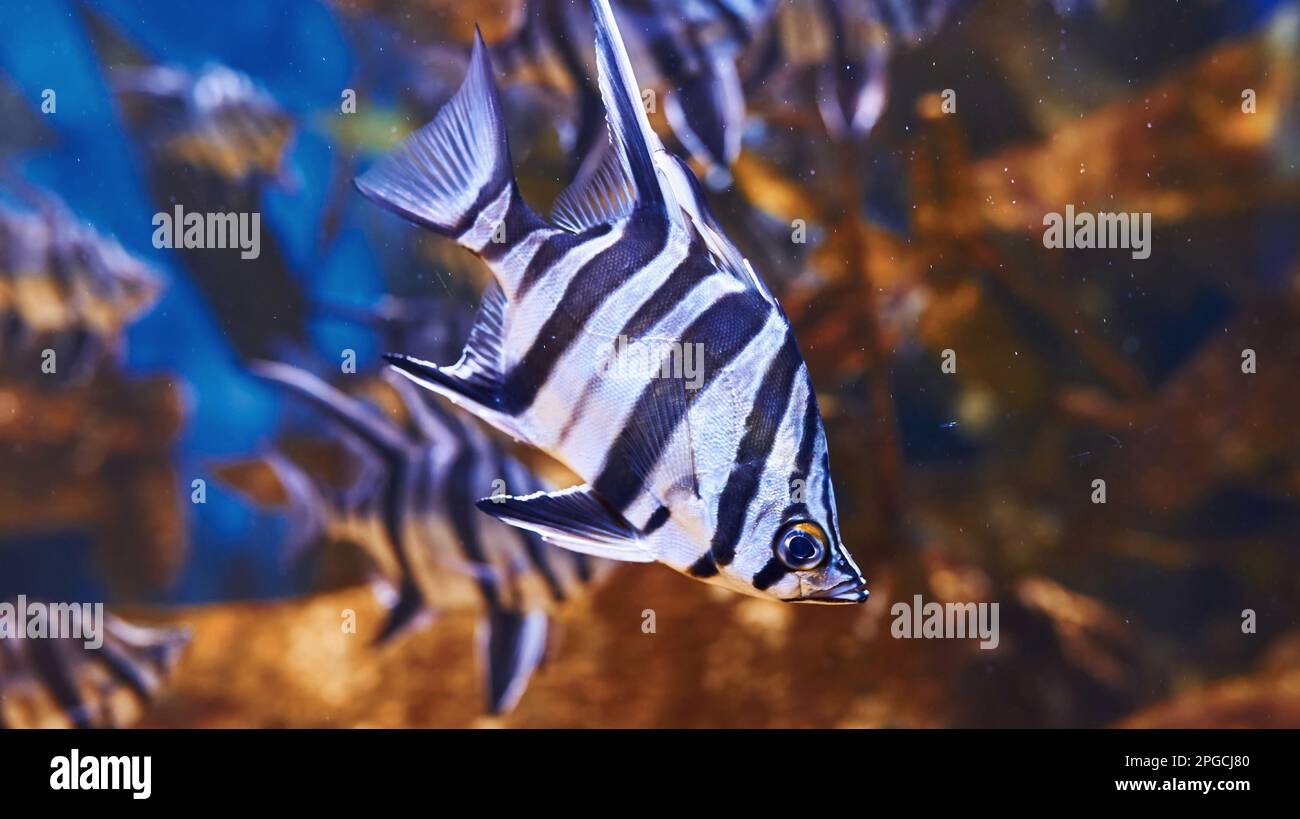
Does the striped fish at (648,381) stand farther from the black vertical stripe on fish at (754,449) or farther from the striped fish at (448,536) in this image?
the striped fish at (448,536)

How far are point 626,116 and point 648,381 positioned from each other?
0.36 metres

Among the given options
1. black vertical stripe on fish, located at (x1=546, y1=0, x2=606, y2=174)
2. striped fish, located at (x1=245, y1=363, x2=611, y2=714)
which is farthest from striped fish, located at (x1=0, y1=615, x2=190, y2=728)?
black vertical stripe on fish, located at (x1=546, y1=0, x2=606, y2=174)

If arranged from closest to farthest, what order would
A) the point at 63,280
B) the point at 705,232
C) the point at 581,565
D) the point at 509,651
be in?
1. the point at 705,232
2. the point at 581,565
3. the point at 509,651
4. the point at 63,280

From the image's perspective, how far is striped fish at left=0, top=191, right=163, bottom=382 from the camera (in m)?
2.70

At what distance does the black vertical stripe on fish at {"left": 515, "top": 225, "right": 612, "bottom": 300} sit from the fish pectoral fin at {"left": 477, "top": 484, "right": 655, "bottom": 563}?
1.03 feet

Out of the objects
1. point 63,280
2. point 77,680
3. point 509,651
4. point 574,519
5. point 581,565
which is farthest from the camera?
point 63,280

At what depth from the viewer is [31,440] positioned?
2.88 m

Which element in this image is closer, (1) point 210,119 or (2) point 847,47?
(2) point 847,47

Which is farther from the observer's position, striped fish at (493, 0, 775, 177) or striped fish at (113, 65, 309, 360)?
striped fish at (113, 65, 309, 360)

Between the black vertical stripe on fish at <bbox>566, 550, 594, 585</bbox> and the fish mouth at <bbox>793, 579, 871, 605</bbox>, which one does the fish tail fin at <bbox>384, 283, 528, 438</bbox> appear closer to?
the fish mouth at <bbox>793, 579, 871, 605</bbox>

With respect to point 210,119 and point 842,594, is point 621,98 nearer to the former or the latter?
point 842,594

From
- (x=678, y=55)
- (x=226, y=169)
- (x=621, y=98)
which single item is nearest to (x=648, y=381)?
(x=621, y=98)

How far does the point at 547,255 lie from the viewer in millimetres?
1305
